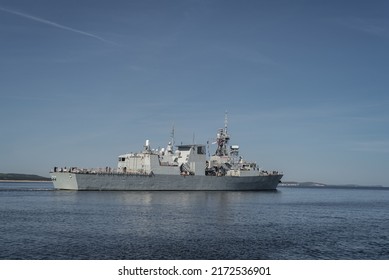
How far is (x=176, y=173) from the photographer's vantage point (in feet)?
274

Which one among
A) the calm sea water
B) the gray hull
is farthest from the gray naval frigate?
the calm sea water

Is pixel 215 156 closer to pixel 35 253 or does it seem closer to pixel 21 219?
A: pixel 21 219

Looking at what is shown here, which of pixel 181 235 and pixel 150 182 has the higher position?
pixel 150 182

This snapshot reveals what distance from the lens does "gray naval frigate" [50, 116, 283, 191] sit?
76369 mm

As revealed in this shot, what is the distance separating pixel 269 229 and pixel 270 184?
2648 inches

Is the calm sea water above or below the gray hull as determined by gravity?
below

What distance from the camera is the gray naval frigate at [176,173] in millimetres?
76369

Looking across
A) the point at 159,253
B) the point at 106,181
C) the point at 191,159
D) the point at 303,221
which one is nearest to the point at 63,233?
the point at 159,253

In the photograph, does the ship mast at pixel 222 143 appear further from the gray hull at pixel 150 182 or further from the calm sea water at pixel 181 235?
the calm sea water at pixel 181 235

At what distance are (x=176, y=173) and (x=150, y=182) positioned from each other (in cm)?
588

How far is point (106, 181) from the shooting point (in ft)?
251

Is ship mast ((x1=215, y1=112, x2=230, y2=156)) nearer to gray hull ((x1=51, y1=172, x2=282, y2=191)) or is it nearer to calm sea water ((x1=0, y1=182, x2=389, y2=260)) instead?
gray hull ((x1=51, y1=172, x2=282, y2=191))

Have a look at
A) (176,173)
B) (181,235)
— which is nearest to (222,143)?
(176,173)

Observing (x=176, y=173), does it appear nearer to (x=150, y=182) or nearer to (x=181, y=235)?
(x=150, y=182)
